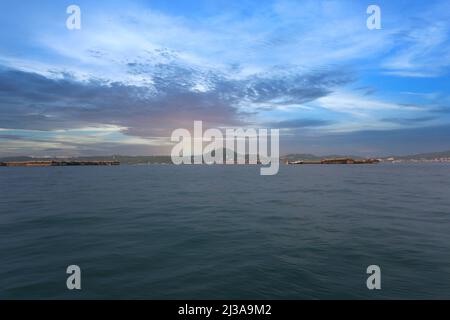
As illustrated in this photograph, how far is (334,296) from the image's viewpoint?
13828 millimetres

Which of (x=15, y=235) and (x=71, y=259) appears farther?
(x=15, y=235)

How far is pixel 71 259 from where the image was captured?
19.2 meters

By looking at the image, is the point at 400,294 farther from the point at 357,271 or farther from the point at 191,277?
the point at 191,277

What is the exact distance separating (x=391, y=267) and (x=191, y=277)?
1067cm

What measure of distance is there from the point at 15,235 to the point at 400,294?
2693cm

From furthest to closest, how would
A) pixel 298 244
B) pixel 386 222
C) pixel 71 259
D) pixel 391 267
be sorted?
pixel 386 222, pixel 298 244, pixel 71 259, pixel 391 267

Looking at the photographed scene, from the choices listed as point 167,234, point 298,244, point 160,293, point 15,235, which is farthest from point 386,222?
point 15,235

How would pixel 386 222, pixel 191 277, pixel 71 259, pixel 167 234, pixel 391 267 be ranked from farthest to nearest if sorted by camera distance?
pixel 386 222
pixel 167 234
pixel 71 259
pixel 391 267
pixel 191 277

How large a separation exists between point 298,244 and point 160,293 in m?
11.0

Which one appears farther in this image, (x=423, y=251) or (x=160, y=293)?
(x=423, y=251)
